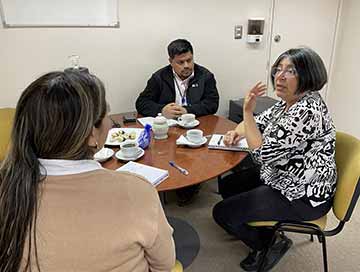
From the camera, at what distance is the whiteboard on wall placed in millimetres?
2270

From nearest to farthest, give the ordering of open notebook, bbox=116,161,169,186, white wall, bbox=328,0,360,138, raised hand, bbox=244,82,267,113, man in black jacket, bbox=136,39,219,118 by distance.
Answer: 1. open notebook, bbox=116,161,169,186
2. raised hand, bbox=244,82,267,113
3. man in black jacket, bbox=136,39,219,118
4. white wall, bbox=328,0,360,138

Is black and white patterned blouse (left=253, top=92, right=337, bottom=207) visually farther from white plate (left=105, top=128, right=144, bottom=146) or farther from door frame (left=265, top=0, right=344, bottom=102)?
door frame (left=265, top=0, right=344, bottom=102)

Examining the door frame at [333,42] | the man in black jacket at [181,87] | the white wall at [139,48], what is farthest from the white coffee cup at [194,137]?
the door frame at [333,42]

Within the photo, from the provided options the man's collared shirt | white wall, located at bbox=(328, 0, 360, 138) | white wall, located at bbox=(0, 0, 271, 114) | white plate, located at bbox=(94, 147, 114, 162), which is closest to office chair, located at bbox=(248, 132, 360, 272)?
white plate, located at bbox=(94, 147, 114, 162)

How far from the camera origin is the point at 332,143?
1.53 m

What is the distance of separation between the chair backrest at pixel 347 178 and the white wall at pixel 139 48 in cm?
168

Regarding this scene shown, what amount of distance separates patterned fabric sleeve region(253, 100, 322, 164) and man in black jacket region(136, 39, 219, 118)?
93 centimetres

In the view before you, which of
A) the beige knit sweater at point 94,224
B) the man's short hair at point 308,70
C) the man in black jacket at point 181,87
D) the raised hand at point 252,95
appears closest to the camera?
the beige knit sweater at point 94,224

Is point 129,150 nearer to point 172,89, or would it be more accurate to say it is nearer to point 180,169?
point 180,169

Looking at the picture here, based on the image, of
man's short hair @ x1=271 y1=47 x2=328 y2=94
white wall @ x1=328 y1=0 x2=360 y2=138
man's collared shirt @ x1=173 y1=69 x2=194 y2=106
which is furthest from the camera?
white wall @ x1=328 y1=0 x2=360 y2=138

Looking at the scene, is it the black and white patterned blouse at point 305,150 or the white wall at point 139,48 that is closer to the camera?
the black and white patterned blouse at point 305,150

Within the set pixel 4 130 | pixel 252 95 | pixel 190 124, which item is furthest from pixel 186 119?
pixel 4 130

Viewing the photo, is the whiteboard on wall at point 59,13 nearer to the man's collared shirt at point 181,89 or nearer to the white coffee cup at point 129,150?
the man's collared shirt at point 181,89

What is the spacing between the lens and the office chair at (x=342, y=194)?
1.43 metres
